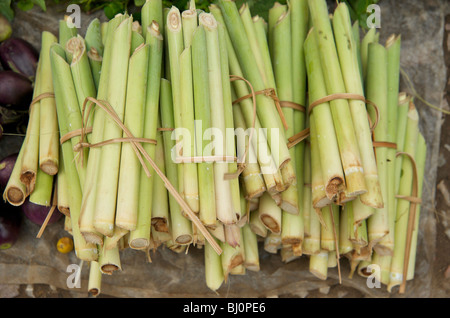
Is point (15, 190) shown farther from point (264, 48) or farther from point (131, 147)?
point (264, 48)

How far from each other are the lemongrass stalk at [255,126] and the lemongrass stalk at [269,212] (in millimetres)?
140

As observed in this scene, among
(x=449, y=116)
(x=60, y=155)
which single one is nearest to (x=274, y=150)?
(x=60, y=155)

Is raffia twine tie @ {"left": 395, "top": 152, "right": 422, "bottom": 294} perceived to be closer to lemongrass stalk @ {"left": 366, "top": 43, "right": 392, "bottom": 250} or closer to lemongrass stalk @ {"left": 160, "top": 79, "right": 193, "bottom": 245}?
lemongrass stalk @ {"left": 366, "top": 43, "right": 392, "bottom": 250}

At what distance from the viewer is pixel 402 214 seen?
6.04ft

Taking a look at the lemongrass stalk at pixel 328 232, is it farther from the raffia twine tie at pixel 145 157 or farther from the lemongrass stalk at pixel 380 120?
the raffia twine tie at pixel 145 157

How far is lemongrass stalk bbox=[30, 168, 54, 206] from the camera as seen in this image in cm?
157

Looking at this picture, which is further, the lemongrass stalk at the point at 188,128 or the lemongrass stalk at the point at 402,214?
the lemongrass stalk at the point at 402,214

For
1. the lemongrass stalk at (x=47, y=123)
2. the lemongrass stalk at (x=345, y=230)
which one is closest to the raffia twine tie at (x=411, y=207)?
the lemongrass stalk at (x=345, y=230)

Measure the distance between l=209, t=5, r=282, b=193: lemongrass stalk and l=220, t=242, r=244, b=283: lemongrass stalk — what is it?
348 millimetres

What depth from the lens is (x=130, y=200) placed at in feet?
4.30

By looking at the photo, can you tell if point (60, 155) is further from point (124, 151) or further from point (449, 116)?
point (449, 116)

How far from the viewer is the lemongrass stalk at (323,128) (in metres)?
1.43

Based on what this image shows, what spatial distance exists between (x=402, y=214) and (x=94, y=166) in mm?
1445

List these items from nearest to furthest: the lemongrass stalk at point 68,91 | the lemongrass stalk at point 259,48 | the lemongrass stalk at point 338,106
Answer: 1. the lemongrass stalk at point 338,106
2. the lemongrass stalk at point 68,91
3. the lemongrass stalk at point 259,48
